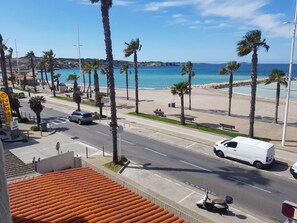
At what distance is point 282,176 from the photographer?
19.7m

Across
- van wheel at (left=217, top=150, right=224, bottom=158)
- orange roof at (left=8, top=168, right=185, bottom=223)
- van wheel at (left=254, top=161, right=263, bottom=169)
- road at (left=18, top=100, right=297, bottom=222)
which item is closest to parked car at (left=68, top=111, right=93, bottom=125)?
road at (left=18, top=100, right=297, bottom=222)

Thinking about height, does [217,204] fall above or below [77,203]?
below

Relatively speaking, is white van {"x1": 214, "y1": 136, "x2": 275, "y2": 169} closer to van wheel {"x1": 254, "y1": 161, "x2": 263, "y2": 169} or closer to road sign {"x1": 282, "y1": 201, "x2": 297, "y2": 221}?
van wheel {"x1": 254, "y1": 161, "x2": 263, "y2": 169}

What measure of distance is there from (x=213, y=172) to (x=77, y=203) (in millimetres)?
11930

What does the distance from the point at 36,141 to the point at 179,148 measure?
44.2 feet

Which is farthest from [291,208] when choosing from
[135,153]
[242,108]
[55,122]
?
[242,108]

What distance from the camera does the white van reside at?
2069 cm

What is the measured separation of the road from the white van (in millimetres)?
527

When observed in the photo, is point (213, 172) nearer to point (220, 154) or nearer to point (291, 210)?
point (220, 154)

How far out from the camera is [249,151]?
21.4 m

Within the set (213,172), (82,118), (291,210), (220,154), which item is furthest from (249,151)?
(82,118)

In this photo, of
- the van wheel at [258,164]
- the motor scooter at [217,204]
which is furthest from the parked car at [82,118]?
the motor scooter at [217,204]

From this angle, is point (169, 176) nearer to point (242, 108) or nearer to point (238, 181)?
point (238, 181)

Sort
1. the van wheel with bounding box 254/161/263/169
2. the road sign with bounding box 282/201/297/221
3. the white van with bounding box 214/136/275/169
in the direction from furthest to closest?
the van wheel with bounding box 254/161/263/169 < the white van with bounding box 214/136/275/169 < the road sign with bounding box 282/201/297/221
